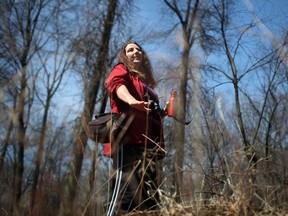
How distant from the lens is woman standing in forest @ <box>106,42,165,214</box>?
5.36 ft

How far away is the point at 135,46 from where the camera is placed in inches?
83.0

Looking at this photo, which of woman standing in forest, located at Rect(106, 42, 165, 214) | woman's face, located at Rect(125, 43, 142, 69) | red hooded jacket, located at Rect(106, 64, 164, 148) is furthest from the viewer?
woman's face, located at Rect(125, 43, 142, 69)

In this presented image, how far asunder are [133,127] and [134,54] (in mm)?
520

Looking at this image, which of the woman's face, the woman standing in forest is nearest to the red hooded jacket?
the woman standing in forest

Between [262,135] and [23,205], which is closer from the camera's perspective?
[23,205]

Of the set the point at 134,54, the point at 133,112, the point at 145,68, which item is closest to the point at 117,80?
the point at 133,112

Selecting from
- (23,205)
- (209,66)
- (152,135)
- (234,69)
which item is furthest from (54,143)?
(209,66)

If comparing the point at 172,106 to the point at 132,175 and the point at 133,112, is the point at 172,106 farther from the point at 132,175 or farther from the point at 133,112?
the point at 132,175

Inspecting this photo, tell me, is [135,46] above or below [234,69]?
below

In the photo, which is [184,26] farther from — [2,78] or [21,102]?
[21,102]

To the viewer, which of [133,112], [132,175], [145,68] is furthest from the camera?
[145,68]

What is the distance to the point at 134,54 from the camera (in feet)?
6.74

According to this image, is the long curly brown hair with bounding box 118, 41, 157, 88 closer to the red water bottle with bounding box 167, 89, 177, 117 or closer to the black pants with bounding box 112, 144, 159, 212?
the red water bottle with bounding box 167, 89, 177, 117

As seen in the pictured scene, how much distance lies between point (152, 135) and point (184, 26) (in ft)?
17.9
